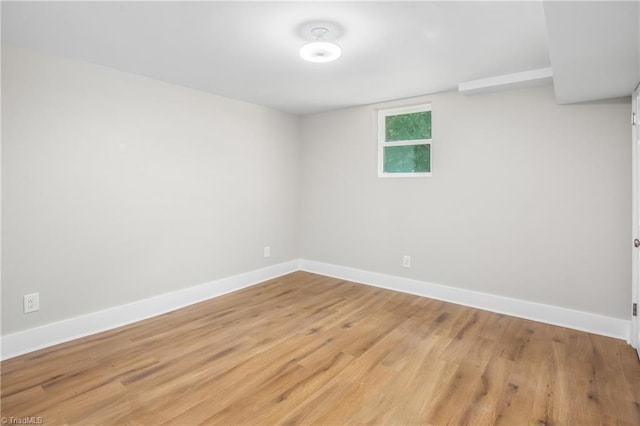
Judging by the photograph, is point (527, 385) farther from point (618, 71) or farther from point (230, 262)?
point (230, 262)

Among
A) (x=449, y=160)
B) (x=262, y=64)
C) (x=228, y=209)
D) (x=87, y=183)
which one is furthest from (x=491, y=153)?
(x=87, y=183)

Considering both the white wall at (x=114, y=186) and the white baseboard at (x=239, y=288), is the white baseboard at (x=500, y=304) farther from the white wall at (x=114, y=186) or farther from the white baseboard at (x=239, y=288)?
the white wall at (x=114, y=186)

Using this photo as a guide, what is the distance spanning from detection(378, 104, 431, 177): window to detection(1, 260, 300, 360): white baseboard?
2.24 metres

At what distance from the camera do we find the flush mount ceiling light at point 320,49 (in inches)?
88.2

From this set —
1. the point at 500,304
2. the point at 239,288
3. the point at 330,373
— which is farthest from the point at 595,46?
the point at 239,288

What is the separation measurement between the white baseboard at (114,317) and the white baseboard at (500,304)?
56.7 inches

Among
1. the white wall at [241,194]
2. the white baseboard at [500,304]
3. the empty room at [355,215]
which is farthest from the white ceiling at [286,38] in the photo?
the white baseboard at [500,304]

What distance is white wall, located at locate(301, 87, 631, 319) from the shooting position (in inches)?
110

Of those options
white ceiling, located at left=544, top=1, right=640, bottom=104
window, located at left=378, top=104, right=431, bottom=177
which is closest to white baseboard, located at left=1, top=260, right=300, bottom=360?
window, located at left=378, top=104, right=431, bottom=177

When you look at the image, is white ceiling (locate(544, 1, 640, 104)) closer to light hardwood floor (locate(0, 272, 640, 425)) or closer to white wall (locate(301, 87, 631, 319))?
white wall (locate(301, 87, 631, 319))

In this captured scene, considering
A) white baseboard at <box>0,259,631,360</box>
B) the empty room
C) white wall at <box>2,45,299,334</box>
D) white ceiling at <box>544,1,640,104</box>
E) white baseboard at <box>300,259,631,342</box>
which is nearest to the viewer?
white ceiling at <box>544,1,640,104</box>

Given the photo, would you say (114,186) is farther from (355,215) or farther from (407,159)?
(407,159)

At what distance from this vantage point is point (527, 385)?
81.2 inches

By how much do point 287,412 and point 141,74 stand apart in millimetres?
3051
